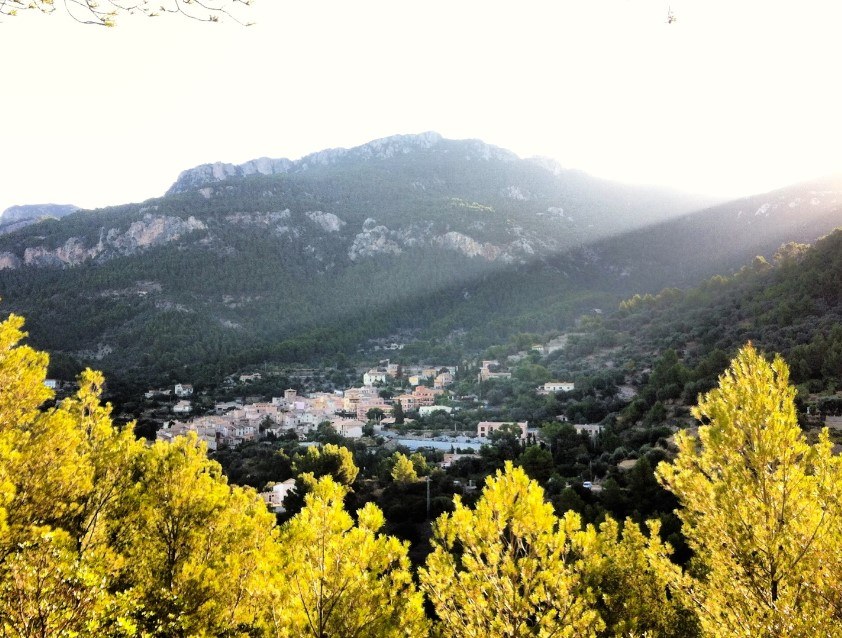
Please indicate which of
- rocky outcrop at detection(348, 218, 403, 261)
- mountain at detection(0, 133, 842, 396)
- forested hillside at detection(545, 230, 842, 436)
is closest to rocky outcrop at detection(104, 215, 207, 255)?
mountain at detection(0, 133, 842, 396)

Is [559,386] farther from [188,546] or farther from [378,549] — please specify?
[378,549]

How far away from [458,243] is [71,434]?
287 feet

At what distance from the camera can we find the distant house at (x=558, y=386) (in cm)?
4038

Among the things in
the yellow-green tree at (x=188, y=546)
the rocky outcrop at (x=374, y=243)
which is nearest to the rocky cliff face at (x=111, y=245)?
the rocky outcrop at (x=374, y=243)

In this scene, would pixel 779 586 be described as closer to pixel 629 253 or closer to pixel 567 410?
pixel 567 410

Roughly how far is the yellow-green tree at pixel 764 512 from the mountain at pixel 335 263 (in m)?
53.3

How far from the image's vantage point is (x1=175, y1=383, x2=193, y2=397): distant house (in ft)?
156

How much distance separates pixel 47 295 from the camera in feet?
230

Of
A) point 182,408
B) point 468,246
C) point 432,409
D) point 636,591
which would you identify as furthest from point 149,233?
point 636,591

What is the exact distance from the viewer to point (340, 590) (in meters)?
4.41

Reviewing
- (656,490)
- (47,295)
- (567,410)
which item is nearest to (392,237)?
(47,295)

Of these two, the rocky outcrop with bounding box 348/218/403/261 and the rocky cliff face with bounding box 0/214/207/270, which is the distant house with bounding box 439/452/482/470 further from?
the rocky cliff face with bounding box 0/214/207/270

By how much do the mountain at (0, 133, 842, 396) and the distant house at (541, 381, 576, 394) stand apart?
2197 cm

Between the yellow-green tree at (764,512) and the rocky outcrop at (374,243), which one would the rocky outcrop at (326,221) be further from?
the yellow-green tree at (764,512)
